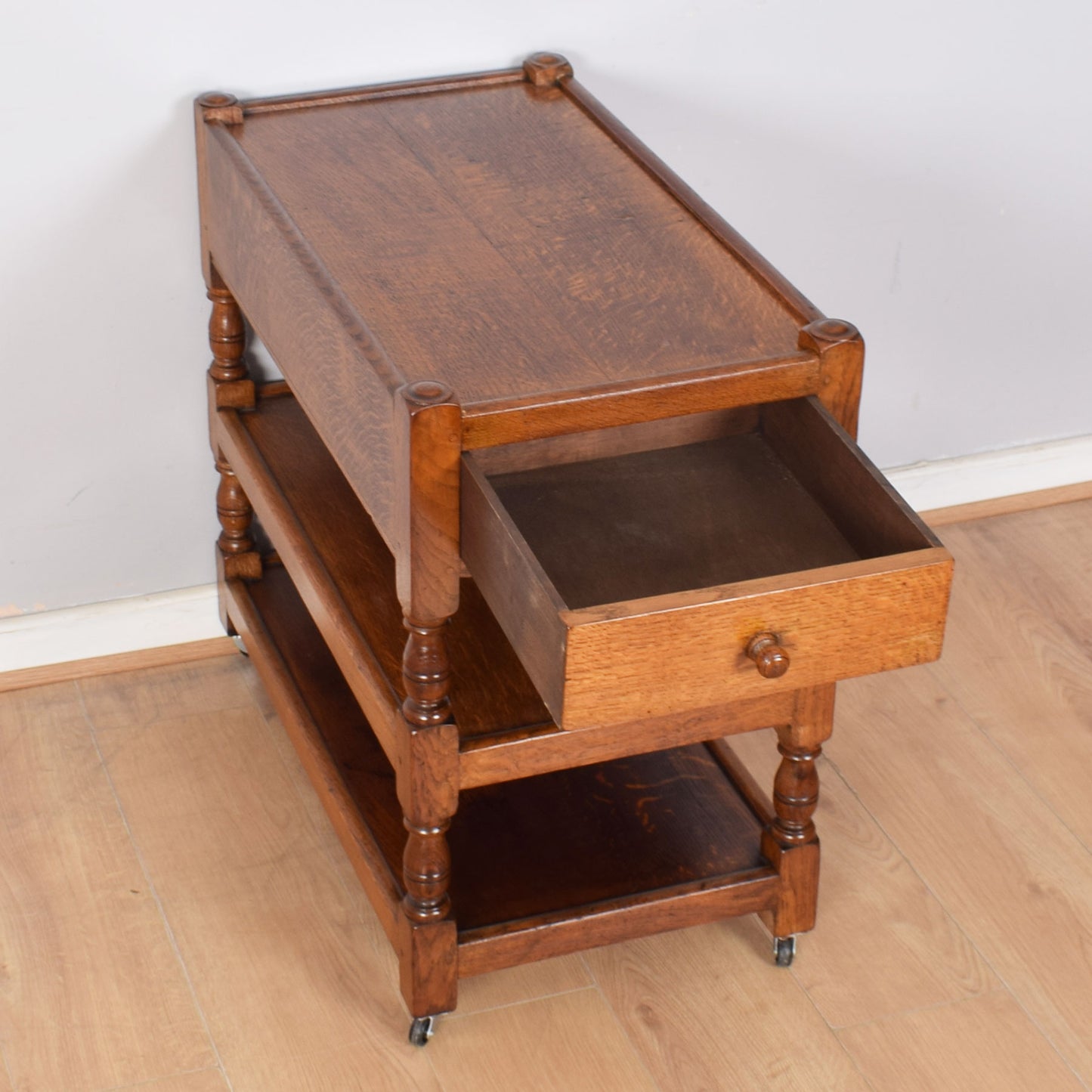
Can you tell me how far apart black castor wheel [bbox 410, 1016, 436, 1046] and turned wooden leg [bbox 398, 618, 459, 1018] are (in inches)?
0.4

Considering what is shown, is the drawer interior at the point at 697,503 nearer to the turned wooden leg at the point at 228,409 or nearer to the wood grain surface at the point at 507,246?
the wood grain surface at the point at 507,246

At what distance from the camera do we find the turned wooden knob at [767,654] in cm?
126

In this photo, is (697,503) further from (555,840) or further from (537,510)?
(555,840)

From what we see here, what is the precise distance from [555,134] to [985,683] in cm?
89

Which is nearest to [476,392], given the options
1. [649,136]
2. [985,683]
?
[649,136]

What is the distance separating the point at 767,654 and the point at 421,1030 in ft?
2.02

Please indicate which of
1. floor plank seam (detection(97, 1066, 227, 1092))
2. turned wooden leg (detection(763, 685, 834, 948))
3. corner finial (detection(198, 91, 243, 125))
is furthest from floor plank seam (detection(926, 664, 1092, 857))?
corner finial (detection(198, 91, 243, 125))

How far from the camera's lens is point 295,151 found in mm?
1715

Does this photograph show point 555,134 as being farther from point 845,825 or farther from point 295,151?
point 845,825

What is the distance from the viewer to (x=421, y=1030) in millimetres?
1640

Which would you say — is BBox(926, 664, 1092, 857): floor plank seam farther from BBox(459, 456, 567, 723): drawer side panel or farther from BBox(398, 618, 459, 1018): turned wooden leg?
BBox(459, 456, 567, 723): drawer side panel

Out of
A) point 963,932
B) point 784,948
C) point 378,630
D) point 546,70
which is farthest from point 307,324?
point 963,932

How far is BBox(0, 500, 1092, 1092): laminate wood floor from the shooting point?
1.63 m

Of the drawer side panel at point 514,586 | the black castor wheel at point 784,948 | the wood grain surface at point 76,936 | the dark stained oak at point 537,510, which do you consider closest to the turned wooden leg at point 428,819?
the dark stained oak at point 537,510
